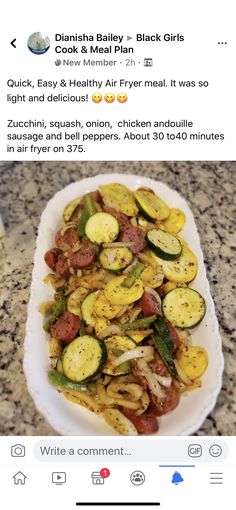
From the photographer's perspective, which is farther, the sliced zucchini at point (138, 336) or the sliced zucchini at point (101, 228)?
the sliced zucchini at point (101, 228)

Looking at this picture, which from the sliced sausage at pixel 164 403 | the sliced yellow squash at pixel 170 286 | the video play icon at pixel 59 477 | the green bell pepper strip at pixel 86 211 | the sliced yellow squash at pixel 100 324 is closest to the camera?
the video play icon at pixel 59 477

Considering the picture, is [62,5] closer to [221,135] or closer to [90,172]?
[221,135]

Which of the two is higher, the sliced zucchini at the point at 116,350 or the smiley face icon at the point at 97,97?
the smiley face icon at the point at 97,97

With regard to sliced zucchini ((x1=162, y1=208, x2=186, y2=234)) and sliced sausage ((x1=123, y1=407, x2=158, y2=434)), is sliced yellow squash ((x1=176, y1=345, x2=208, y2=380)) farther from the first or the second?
sliced zucchini ((x1=162, y1=208, x2=186, y2=234))

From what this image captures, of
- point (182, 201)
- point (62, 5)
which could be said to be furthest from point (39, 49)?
point (182, 201)

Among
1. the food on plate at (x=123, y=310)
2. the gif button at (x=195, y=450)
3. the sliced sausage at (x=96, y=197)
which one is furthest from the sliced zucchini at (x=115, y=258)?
the gif button at (x=195, y=450)

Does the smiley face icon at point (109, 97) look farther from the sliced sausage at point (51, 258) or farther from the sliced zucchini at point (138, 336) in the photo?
the sliced zucchini at point (138, 336)

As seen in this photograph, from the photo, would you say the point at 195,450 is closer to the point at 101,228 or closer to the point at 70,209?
the point at 101,228
